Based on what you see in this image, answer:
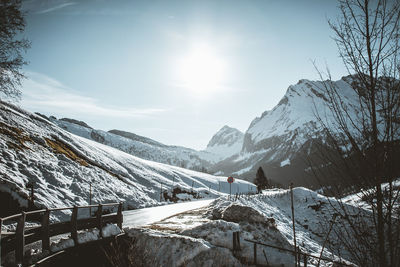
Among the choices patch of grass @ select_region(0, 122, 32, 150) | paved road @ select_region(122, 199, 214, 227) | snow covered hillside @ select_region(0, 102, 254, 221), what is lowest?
paved road @ select_region(122, 199, 214, 227)

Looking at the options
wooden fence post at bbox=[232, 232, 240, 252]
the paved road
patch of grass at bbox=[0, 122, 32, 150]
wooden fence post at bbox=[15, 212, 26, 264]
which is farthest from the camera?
patch of grass at bbox=[0, 122, 32, 150]

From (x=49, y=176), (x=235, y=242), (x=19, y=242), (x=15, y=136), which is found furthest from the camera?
(x=15, y=136)

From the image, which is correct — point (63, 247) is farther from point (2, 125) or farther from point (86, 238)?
point (2, 125)

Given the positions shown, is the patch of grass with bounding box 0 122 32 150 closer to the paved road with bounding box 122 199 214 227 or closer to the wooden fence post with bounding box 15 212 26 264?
the paved road with bounding box 122 199 214 227

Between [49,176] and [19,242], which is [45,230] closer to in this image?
[19,242]

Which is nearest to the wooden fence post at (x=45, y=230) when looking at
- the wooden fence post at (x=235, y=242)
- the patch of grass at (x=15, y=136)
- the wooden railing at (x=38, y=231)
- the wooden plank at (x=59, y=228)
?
the wooden railing at (x=38, y=231)

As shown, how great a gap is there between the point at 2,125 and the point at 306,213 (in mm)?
49150

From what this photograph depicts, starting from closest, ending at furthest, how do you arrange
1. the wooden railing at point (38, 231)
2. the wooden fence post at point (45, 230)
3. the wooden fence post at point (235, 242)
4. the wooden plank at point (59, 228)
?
1. the wooden railing at point (38, 231)
2. the wooden fence post at point (45, 230)
3. the wooden plank at point (59, 228)
4. the wooden fence post at point (235, 242)

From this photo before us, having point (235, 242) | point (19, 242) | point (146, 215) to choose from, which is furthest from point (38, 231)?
point (146, 215)

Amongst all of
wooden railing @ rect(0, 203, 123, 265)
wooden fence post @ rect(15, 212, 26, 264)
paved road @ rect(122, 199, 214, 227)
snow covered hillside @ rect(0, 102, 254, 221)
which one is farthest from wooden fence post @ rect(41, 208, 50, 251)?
snow covered hillside @ rect(0, 102, 254, 221)

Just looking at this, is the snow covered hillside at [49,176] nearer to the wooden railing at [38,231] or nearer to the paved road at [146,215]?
the paved road at [146,215]

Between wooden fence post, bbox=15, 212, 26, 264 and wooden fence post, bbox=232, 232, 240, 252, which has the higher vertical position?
wooden fence post, bbox=15, 212, 26, 264

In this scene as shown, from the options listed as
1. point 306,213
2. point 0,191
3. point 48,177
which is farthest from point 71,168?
point 306,213

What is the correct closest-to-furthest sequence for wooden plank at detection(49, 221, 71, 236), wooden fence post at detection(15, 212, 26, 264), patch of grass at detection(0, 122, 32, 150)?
wooden fence post at detection(15, 212, 26, 264)
wooden plank at detection(49, 221, 71, 236)
patch of grass at detection(0, 122, 32, 150)
